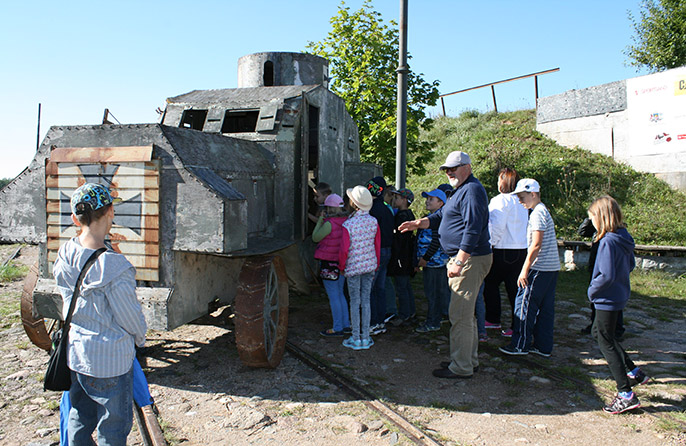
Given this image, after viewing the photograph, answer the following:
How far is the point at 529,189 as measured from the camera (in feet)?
16.3

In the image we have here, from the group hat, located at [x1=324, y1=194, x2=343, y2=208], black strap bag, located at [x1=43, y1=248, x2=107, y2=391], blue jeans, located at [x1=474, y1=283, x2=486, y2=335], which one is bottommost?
blue jeans, located at [x1=474, y1=283, x2=486, y2=335]

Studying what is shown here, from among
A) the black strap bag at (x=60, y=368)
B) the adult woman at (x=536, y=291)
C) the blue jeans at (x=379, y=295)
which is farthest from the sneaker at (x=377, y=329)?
the black strap bag at (x=60, y=368)

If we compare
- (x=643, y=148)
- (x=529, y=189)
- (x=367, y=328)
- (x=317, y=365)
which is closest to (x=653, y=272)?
(x=643, y=148)

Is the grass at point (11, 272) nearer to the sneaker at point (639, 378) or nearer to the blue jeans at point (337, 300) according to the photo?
the blue jeans at point (337, 300)

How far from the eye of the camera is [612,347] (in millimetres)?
3855

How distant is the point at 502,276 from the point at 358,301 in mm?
1749

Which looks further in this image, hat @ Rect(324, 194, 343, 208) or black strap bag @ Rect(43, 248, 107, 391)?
hat @ Rect(324, 194, 343, 208)

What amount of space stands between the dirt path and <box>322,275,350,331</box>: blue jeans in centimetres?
20

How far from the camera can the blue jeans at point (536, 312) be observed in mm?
4945

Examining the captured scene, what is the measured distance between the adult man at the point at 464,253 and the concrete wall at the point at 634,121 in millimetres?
9340

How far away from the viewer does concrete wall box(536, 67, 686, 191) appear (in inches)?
450

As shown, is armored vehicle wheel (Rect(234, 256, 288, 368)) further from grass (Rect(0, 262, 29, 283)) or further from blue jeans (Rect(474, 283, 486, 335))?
grass (Rect(0, 262, 29, 283))

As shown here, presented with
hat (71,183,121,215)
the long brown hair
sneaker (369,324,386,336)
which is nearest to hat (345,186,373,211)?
sneaker (369,324,386,336)

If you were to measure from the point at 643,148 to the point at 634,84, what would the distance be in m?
1.52
